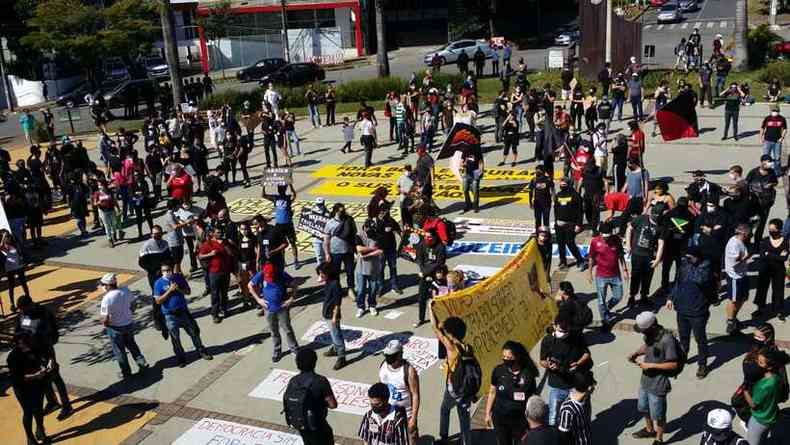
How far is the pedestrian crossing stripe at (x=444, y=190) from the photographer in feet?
61.6

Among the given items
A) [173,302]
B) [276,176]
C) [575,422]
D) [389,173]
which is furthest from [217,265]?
[389,173]

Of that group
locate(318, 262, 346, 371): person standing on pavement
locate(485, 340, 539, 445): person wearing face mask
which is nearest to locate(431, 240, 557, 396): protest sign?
locate(485, 340, 539, 445): person wearing face mask

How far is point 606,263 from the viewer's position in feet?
35.3

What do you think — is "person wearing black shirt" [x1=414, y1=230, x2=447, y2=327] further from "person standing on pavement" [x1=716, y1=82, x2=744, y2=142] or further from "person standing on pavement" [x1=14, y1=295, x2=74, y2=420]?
"person standing on pavement" [x1=716, y1=82, x2=744, y2=142]

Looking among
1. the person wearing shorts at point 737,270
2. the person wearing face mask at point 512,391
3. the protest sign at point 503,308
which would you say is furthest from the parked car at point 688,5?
the person wearing face mask at point 512,391

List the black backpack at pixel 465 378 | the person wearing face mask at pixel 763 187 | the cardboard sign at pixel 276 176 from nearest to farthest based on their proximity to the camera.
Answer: the black backpack at pixel 465 378 → the person wearing face mask at pixel 763 187 → the cardboard sign at pixel 276 176

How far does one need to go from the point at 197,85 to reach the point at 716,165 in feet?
88.5

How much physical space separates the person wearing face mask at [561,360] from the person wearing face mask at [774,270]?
4453 millimetres

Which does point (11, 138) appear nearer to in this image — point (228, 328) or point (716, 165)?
point (228, 328)

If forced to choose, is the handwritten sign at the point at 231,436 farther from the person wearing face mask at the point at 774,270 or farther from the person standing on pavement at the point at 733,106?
the person standing on pavement at the point at 733,106

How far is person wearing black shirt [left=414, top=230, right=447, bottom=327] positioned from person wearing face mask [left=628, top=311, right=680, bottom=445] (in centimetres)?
380

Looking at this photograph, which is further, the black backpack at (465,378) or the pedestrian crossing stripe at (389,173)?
the pedestrian crossing stripe at (389,173)

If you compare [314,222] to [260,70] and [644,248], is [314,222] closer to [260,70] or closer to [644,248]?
[644,248]

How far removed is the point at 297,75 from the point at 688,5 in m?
38.7
